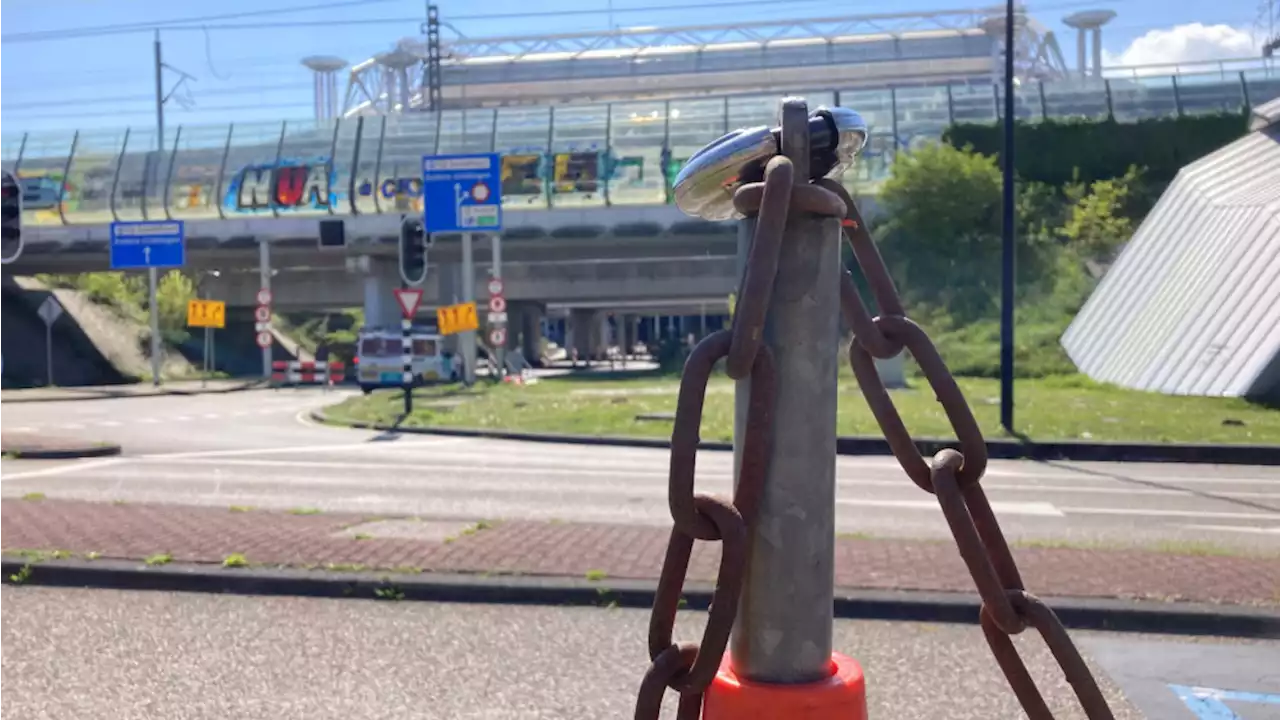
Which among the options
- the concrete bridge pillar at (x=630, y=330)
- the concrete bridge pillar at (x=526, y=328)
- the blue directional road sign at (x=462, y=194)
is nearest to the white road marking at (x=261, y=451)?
the blue directional road sign at (x=462, y=194)

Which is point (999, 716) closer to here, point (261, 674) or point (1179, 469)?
point (261, 674)

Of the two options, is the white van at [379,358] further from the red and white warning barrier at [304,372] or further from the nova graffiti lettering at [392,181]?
the nova graffiti lettering at [392,181]

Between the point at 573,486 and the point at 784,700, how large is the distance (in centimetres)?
1050

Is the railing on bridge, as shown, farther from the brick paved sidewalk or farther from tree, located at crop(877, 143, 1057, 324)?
the brick paved sidewalk

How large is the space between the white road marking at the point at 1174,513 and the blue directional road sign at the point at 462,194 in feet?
75.1

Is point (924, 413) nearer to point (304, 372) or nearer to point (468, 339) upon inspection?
point (468, 339)

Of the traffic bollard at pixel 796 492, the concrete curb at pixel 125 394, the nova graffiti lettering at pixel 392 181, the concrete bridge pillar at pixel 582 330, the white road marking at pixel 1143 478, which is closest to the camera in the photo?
the traffic bollard at pixel 796 492

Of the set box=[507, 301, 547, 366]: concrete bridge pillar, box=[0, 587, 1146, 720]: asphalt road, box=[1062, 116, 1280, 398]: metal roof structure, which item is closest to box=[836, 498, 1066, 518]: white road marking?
box=[0, 587, 1146, 720]: asphalt road

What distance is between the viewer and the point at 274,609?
614 centimetres

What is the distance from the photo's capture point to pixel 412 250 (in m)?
25.8

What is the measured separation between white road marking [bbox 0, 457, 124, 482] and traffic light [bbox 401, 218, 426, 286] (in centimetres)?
1089

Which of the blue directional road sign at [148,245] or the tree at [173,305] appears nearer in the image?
the blue directional road sign at [148,245]

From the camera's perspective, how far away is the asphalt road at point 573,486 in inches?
390

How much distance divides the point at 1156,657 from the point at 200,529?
5.73 m
